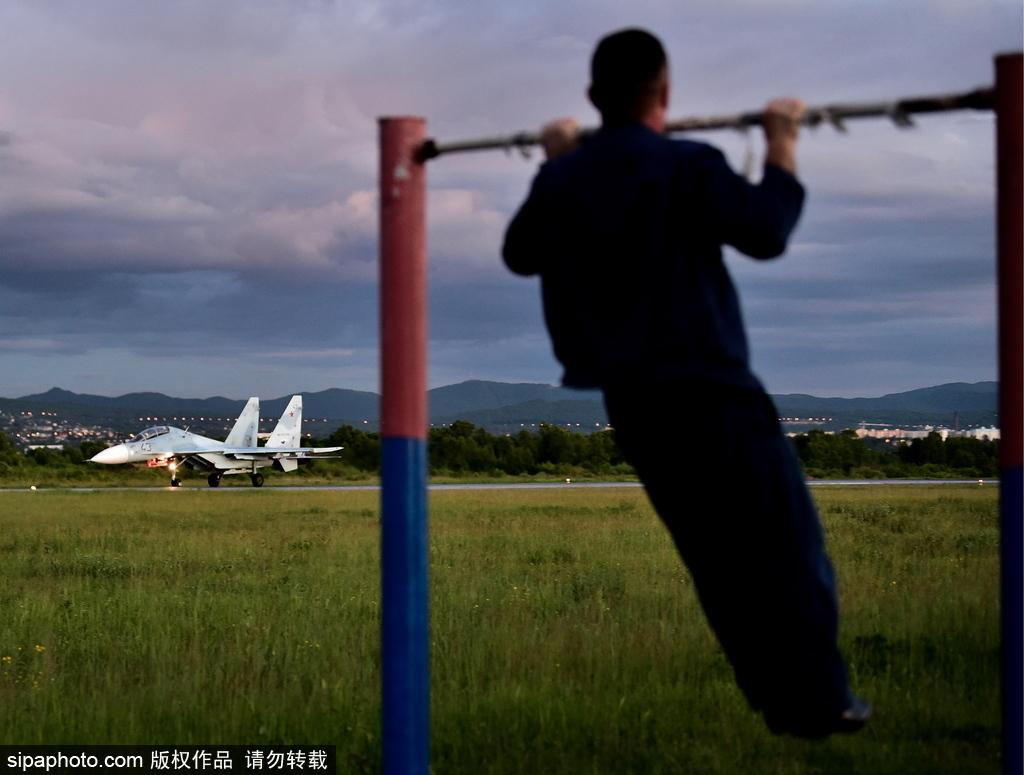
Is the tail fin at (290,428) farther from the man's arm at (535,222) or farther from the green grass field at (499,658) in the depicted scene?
the man's arm at (535,222)

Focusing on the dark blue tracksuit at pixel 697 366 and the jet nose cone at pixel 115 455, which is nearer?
the dark blue tracksuit at pixel 697 366

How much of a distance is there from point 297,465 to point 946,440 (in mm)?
39110

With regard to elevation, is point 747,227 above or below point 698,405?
above

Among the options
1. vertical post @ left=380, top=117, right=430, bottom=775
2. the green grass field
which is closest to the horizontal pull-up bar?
vertical post @ left=380, top=117, right=430, bottom=775

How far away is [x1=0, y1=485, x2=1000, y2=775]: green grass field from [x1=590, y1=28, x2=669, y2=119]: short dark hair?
276cm

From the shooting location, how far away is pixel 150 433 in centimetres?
5731

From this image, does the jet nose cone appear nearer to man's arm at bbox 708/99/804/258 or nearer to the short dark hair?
the short dark hair

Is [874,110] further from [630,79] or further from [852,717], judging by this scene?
[852,717]

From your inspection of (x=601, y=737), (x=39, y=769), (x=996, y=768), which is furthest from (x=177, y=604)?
(x=996, y=768)

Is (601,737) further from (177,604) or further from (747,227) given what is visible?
(177,604)

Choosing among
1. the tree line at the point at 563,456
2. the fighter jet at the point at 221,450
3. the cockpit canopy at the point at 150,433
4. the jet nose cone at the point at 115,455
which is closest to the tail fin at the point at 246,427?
the fighter jet at the point at 221,450

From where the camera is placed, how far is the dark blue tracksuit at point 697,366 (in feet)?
8.87

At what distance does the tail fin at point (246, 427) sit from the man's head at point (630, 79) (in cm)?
Result: 6116

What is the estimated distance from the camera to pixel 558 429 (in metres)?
71.2
